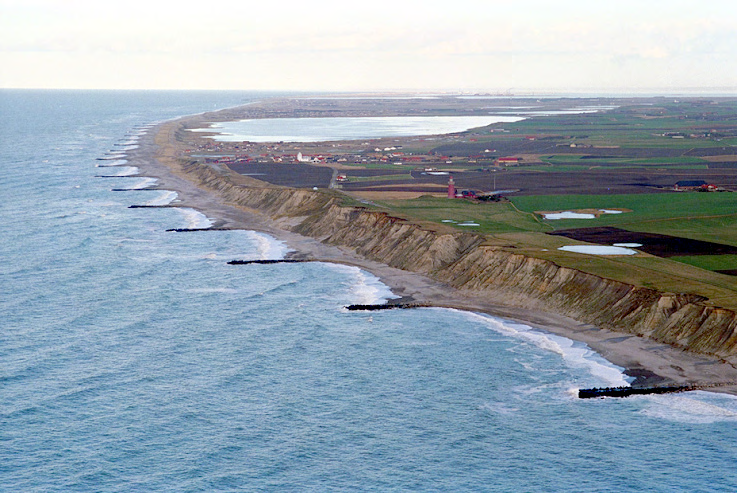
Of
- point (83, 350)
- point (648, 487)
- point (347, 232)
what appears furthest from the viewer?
point (347, 232)

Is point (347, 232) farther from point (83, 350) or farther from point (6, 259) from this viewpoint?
point (83, 350)

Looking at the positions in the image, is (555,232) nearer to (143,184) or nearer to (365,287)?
(365,287)

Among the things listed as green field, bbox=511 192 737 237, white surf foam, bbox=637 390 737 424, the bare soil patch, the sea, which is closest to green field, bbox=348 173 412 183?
green field, bbox=511 192 737 237

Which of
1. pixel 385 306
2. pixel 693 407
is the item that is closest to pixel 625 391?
pixel 693 407

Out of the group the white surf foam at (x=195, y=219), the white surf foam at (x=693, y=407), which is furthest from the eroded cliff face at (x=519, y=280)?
the white surf foam at (x=195, y=219)

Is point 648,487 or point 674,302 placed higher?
point 674,302

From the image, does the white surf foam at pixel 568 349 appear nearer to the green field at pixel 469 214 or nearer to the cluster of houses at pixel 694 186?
the green field at pixel 469 214

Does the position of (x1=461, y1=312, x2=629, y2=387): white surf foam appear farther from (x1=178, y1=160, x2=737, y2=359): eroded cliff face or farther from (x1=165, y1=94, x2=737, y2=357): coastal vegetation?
(x1=165, y1=94, x2=737, y2=357): coastal vegetation

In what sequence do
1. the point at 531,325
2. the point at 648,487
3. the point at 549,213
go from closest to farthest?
the point at 648,487
the point at 531,325
the point at 549,213

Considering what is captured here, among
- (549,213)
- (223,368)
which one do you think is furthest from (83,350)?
(549,213)
